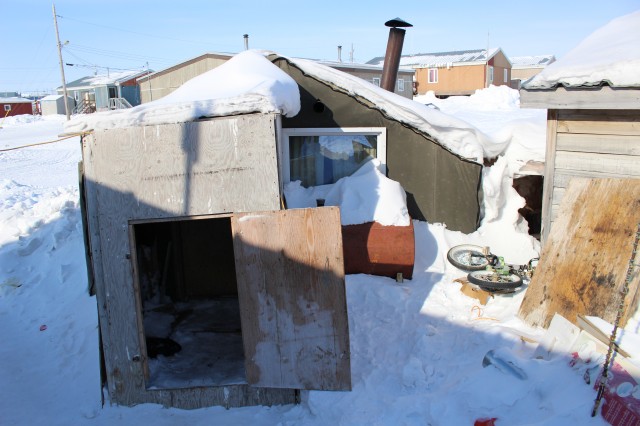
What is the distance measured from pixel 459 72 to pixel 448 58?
2.37m

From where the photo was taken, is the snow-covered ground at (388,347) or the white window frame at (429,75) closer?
the snow-covered ground at (388,347)

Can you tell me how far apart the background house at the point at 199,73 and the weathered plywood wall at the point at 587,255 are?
17114mm

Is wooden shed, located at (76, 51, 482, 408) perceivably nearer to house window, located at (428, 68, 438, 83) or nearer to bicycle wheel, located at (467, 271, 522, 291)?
bicycle wheel, located at (467, 271, 522, 291)

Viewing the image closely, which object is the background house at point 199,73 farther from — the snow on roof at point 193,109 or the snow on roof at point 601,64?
the snow on roof at point 193,109

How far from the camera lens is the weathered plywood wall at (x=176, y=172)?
17.3ft

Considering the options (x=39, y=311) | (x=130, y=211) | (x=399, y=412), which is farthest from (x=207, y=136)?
(x=39, y=311)

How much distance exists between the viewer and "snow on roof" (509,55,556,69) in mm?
49969

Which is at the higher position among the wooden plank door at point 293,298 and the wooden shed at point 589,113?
the wooden shed at point 589,113

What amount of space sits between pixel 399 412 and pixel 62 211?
929cm

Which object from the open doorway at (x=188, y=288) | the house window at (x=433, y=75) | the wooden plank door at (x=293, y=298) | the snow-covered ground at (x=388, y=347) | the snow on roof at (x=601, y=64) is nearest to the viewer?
the snow-covered ground at (x=388, y=347)

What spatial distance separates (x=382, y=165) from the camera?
883cm

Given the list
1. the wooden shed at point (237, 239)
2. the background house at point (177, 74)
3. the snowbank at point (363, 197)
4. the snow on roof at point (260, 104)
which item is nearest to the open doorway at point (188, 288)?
the snowbank at point (363, 197)

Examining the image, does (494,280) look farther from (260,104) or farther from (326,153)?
(260,104)

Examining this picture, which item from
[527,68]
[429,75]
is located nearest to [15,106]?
[429,75]
